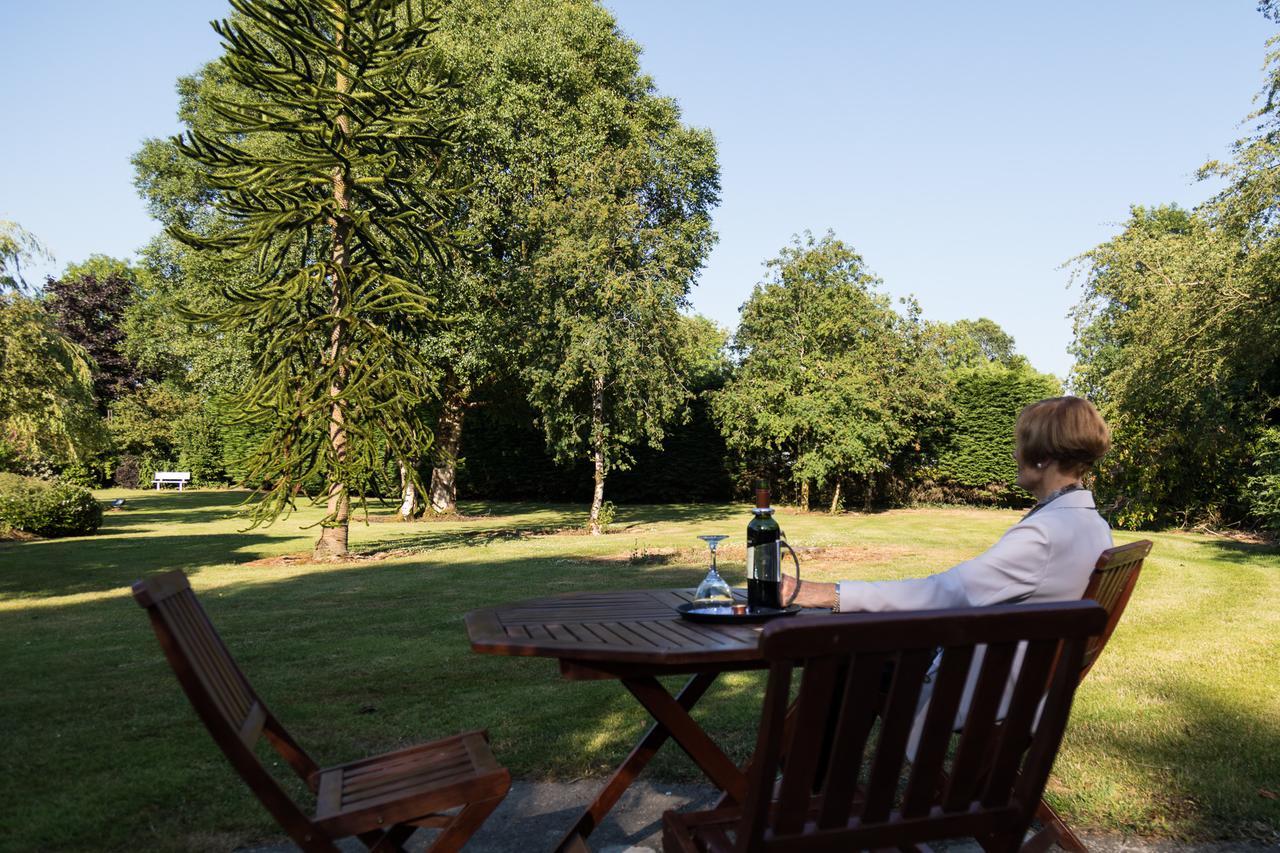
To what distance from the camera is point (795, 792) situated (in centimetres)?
176

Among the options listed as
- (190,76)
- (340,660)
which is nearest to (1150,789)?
(340,660)

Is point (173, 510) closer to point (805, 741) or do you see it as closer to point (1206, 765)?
point (1206, 765)

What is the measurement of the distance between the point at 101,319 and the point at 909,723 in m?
44.3

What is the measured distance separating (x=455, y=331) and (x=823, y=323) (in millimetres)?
9084

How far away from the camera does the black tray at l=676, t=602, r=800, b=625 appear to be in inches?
106

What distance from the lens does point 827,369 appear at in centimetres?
2208

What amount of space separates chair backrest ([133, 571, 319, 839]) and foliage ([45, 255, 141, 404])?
39164 mm

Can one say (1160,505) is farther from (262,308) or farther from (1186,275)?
(262,308)

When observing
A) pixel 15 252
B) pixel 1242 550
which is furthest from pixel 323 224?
pixel 1242 550

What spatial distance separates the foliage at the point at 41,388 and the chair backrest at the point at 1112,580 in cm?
1831

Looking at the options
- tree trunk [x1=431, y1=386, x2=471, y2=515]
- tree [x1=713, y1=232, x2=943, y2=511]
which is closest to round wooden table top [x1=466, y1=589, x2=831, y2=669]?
tree [x1=713, y1=232, x2=943, y2=511]

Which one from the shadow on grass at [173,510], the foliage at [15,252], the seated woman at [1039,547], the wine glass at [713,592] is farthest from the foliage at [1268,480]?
the foliage at [15,252]

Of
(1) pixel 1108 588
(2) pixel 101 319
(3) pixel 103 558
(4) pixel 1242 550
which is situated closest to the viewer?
(1) pixel 1108 588

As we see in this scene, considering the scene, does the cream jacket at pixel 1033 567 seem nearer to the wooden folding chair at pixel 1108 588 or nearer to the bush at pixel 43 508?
the wooden folding chair at pixel 1108 588
